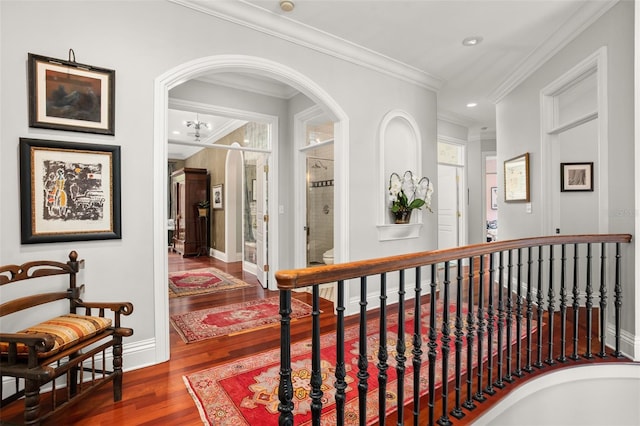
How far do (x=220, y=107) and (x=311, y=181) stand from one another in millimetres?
1737

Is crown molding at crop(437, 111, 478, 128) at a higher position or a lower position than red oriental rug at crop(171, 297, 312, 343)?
higher

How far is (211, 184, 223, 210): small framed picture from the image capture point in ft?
24.6

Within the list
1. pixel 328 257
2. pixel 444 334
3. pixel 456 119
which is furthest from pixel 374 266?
pixel 456 119

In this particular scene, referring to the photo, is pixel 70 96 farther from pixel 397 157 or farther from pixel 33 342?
pixel 397 157

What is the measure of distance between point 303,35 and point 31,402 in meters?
3.30

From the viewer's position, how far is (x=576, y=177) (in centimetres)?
392

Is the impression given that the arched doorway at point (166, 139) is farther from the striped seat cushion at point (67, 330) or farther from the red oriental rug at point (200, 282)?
the red oriental rug at point (200, 282)

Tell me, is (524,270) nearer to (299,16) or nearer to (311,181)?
(311,181)

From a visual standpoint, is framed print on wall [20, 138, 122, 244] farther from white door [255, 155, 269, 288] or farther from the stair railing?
white door [255, 155, 269, 288]

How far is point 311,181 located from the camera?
518 cm

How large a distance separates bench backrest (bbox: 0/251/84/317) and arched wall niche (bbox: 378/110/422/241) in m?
2.89

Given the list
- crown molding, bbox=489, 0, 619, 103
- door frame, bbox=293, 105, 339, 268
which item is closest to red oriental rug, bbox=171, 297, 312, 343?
door frame, bbox=293, 105, 339, 268

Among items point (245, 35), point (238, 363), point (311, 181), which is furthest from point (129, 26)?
point (311, 181)

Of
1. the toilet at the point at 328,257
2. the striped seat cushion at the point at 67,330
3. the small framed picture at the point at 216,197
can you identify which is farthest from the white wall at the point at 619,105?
the small framed picture at the point at 216,197
